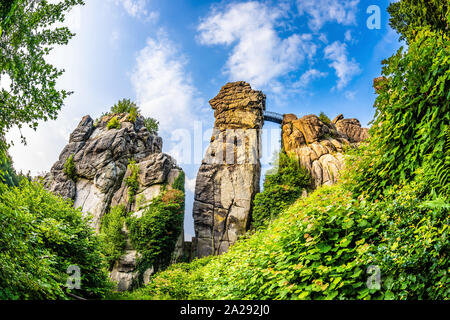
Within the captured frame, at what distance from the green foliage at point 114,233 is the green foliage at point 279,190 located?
30.9 feet

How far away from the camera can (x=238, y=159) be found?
2178 cm

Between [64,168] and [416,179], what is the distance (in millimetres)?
27066

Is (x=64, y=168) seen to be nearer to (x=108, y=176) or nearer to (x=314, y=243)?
(x=108, y=176)

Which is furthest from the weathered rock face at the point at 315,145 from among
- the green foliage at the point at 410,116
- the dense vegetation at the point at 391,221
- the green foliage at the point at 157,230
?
the dense vegetation at the point at 391,221

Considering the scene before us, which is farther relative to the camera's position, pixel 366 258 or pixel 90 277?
pixel 90 277

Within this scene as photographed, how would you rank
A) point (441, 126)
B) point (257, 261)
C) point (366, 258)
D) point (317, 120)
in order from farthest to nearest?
point (317, 120) < point (257, 261) < point (441, 126) < point (366, 258)

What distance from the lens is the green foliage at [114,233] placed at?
17.8 m

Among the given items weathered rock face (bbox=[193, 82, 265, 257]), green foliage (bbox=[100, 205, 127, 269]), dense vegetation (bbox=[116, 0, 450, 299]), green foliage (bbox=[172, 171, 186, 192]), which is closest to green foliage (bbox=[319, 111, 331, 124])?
weathered rock face (bbox=[193, 82, 265, 257])

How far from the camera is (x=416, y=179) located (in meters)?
3.79

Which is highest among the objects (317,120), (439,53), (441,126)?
(317,120)

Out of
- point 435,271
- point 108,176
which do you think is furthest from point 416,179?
point 108,176

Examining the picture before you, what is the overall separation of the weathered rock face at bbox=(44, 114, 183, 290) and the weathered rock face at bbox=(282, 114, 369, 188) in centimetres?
1030
